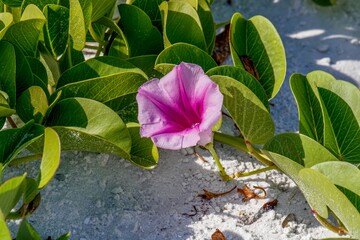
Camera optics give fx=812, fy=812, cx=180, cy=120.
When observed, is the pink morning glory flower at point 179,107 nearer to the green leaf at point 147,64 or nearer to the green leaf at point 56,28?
the green leaf at point 147,64

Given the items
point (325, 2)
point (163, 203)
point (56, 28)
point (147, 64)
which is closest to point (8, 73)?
point (56, 28)

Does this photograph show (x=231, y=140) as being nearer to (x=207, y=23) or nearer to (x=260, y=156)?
(x=260, y=156)

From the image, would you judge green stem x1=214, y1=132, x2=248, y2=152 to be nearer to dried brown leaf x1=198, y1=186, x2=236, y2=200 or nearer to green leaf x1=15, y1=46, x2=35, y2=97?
dried brown leaf x1=198, y1=186, x2=236, y2=200

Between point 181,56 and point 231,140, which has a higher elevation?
point 181,56

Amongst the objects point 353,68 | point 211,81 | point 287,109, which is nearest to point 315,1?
point 353,68

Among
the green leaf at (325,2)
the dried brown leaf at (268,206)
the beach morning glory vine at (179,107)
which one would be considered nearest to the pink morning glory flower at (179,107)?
the beach morning glory vine at (179,107)
